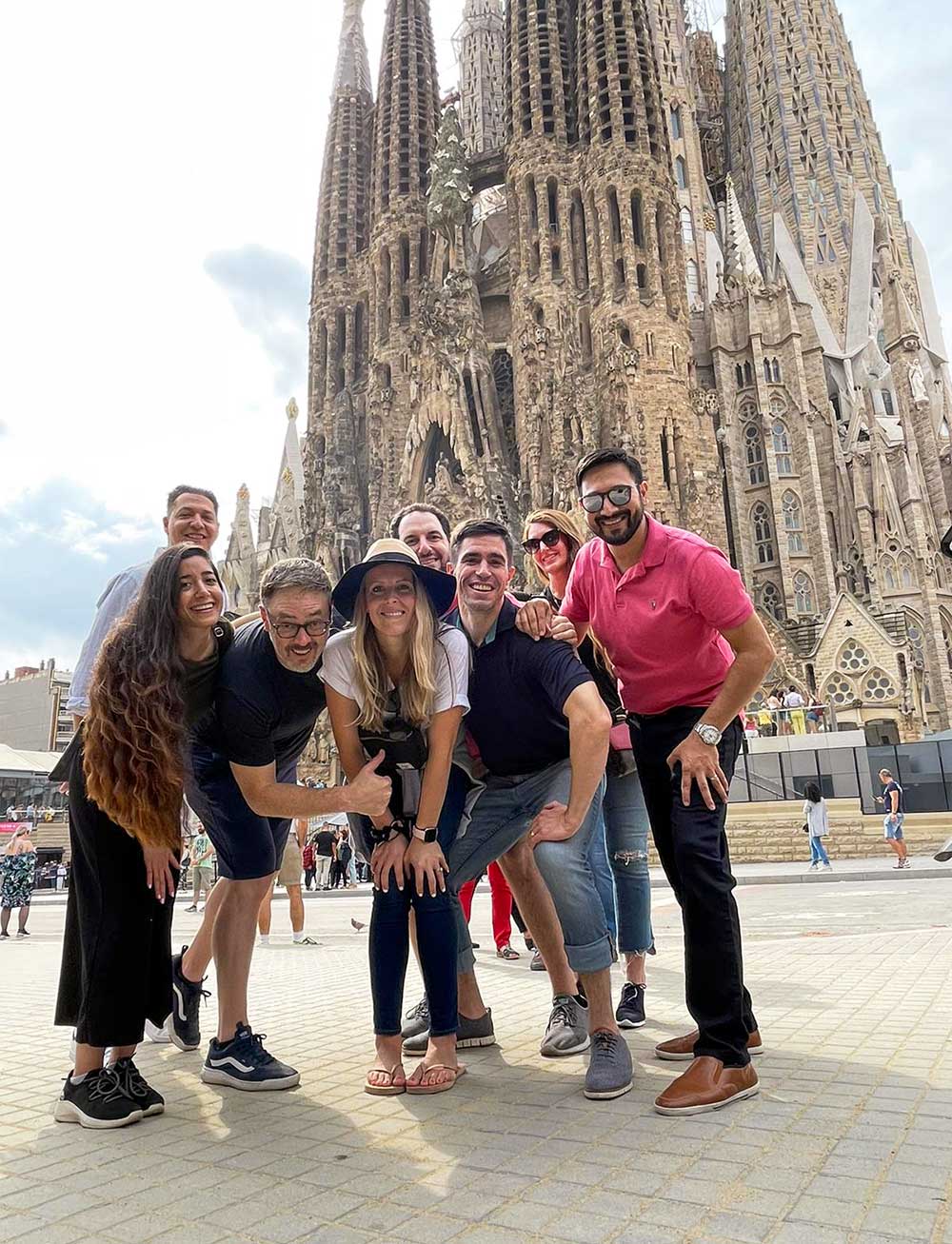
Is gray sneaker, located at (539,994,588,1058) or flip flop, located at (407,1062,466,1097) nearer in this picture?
flip flop, located at (407,1062,466,1097)

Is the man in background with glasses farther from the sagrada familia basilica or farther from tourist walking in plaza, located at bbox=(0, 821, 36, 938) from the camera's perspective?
the sagrada familia basilica

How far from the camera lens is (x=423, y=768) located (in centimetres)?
307

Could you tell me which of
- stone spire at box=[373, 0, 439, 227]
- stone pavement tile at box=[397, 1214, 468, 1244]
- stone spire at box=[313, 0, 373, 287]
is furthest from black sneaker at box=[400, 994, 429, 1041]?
stone spire at box=[313, 0, 373, 287]

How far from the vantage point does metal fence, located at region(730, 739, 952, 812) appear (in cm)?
1561

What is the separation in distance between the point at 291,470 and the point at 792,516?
37473 millimetres

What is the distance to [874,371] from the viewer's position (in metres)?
37.4

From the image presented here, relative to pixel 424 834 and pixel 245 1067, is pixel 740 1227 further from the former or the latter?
pixel 245 1067

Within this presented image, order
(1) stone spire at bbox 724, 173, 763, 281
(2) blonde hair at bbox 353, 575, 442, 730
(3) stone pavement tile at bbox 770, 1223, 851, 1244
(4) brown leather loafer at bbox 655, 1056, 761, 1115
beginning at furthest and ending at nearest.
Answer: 1. (1) stone spire at bbox 724, 173, 763, 281
2. (2) blonde hair at bbox 353, 575, 442, 730
3. (4) brown leather loafer at bbox 655, 1056, 761, 1115
4. (3) stone pavement tile at bbox 770, 1223, 851, 1244

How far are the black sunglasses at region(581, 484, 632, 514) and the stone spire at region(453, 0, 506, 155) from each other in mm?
56136

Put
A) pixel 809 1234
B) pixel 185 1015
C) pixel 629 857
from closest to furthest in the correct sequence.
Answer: pixel 809 1234 → pixel 185 1015 → pixel 629 857

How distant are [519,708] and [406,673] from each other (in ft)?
1.42

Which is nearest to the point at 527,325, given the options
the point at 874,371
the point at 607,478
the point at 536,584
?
the point at 536,584

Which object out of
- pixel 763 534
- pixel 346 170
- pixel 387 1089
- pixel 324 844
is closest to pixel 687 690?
pixel 387 1089

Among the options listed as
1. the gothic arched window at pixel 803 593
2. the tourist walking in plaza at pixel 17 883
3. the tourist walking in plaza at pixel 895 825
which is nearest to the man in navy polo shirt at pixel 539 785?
the tourist walking in plaza at pixel 17 883
